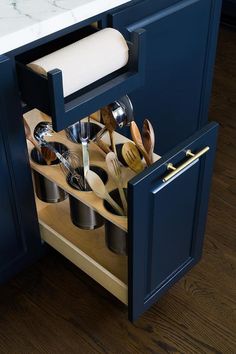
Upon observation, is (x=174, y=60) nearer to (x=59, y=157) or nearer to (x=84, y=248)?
(x=59, y=157)

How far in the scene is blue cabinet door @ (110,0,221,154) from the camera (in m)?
1.42

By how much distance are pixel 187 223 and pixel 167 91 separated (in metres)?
0.50

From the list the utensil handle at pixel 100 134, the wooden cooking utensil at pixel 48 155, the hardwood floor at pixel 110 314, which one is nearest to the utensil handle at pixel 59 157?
the wooden cooking utensil at pixel 48 155

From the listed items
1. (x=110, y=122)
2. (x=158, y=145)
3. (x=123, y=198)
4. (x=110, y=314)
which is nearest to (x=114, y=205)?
(x=123, y=198)

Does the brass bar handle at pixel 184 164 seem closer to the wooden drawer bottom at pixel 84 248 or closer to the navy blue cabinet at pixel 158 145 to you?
the navy blue cabinet at pixel 158 145

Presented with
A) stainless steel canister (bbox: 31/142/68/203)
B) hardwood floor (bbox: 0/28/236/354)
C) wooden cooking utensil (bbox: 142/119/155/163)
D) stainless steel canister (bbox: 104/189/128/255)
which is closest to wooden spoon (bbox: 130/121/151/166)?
wooden cooking utensil (bbox: 142/119/155/163)

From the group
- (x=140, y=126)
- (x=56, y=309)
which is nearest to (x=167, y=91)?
(x=140, y=126)

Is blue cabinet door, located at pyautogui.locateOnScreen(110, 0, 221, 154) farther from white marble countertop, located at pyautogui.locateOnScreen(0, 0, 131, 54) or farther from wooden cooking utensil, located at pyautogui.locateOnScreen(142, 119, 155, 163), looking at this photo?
wooden cooking utensil, located at pyautogui.locateOnScreen(142, 119, 155, 163)

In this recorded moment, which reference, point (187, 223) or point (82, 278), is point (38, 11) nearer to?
point (187, 223)

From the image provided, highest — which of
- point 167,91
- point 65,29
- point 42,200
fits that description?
point 65,29

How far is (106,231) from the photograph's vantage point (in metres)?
1.37

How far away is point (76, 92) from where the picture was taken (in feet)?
4.02

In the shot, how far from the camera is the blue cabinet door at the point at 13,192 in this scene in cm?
117

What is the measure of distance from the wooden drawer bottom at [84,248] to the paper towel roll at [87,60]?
1.44 ft
